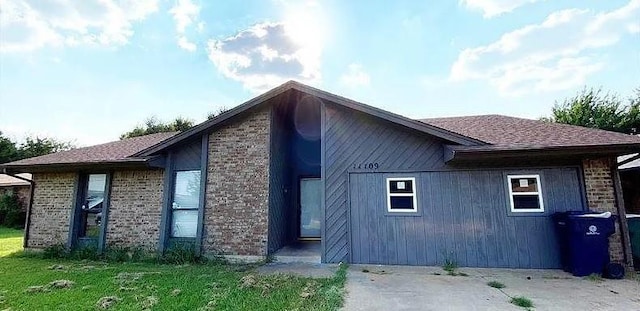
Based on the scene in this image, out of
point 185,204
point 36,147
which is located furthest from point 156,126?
point 185,204

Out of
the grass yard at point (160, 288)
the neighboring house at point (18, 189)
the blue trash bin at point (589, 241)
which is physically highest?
the neighboring house at point (18, 189)

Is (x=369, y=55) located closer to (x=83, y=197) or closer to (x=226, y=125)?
(x=226, y=125)

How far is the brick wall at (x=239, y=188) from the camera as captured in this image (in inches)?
288

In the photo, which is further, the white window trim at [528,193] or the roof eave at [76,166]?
the roof eave at [76,166]

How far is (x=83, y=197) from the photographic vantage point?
8.88 m

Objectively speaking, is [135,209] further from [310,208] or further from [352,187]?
[352,187]

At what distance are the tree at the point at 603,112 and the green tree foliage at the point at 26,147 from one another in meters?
44.0

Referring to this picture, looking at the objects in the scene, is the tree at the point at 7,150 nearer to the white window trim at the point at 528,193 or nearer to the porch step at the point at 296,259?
the porch step at the point at 296,259

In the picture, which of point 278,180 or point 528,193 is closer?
point 528,193

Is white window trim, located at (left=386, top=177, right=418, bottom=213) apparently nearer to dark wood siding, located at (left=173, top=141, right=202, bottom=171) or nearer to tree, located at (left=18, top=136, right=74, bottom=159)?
dark wood siding, located at (left=173, top=141, right=202, bottom=171)

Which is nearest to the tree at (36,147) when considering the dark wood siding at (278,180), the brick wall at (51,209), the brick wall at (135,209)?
the brick wall at (51,209)

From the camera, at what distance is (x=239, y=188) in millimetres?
7547

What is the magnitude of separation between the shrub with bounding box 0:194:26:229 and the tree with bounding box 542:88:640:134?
1348 inches

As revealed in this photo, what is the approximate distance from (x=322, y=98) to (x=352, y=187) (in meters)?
2.26
